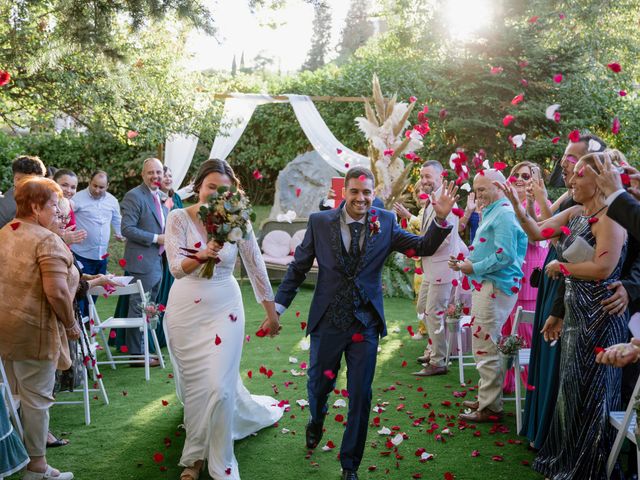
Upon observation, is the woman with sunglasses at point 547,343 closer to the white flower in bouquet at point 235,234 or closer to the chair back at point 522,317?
the chair back at point 522,317

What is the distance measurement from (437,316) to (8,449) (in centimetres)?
441

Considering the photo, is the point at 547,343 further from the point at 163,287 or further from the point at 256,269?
the point at 163,287

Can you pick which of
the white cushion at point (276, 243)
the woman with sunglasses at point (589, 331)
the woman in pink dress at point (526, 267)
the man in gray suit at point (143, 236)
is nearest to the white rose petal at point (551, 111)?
the woman in pink dress at point (526, 267)

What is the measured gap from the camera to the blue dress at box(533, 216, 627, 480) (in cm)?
404

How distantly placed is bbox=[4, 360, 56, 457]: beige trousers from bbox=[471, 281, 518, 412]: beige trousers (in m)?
3.30

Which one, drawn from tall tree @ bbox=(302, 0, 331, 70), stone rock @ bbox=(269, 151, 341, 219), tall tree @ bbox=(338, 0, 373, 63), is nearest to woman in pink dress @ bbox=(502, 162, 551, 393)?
stone rock @ bbox=(269, 151, 341, 219)

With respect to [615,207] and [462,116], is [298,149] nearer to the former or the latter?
[462,116]

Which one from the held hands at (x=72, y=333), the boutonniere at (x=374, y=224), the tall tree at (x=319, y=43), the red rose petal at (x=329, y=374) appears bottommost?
the red rose petal at (x=329, y=374)

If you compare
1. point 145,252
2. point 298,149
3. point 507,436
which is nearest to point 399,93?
point 298,149

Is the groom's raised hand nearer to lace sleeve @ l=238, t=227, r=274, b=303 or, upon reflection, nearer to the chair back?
lace sleeve @ l=238, t=227, r=274, b=303

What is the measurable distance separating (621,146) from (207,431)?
12212 millimetres

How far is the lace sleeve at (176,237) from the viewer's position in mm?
4492

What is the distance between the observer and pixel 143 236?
7.64 m

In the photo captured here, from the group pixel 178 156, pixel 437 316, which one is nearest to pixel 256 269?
pixel 437 316
